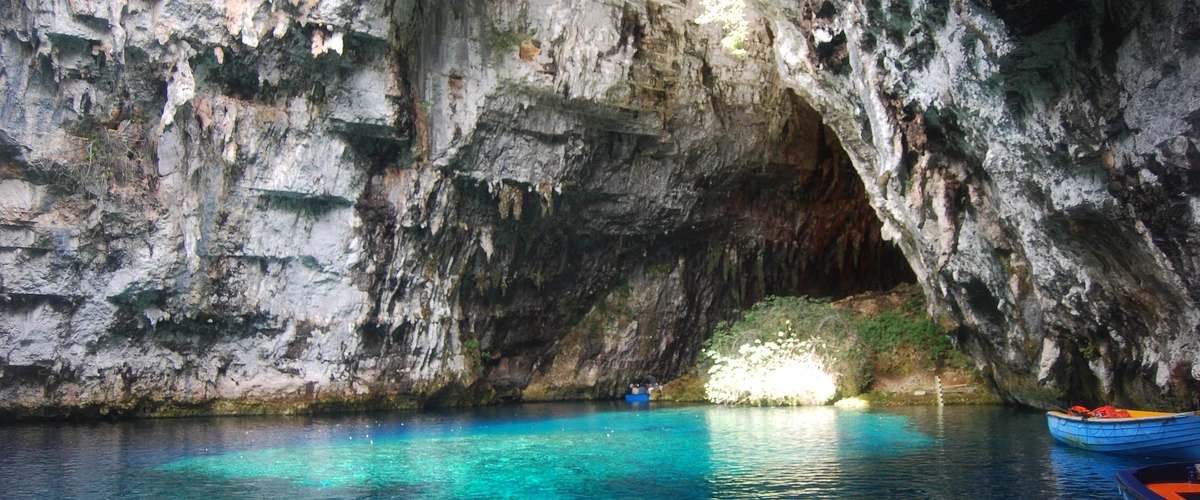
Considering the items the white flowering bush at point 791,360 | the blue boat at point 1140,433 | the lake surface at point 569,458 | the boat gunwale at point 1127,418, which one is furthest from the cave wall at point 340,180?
the blue boat at point 1140,433

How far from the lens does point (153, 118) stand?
19.2 metres

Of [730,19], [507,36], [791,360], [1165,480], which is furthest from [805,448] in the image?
[507,36]

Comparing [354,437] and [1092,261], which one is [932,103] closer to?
[1092,261]

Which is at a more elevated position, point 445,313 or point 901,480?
point 445,313

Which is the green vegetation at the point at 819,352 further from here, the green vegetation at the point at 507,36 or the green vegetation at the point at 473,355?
the green vegetation at the point at 507,36

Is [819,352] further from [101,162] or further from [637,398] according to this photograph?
[101,162]

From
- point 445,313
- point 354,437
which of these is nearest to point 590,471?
point 354,437

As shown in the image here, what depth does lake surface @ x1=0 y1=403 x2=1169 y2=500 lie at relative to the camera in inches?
406

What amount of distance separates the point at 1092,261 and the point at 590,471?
7.52 metres

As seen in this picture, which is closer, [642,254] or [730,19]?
[730,19]

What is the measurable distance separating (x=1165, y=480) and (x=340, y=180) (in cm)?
1680

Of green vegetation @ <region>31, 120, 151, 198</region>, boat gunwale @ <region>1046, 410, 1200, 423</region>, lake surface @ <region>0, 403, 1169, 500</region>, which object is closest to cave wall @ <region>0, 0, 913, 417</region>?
green vegetation @ <region>31, 120, 151, 198</region>

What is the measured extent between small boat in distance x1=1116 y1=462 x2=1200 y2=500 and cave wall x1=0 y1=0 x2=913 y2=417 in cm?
1475

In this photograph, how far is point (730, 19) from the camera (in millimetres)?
20469
